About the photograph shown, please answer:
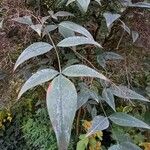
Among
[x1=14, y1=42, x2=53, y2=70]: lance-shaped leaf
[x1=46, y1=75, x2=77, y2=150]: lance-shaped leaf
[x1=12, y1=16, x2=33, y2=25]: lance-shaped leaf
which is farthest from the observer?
[x1=12, y1=16, x2=33, y2=25]: lance-shaped leaf

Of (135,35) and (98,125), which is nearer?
(98,125)

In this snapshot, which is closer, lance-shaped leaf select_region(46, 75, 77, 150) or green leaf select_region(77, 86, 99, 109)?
lance-shaped leaf select_region(46, 75, 77, 150)

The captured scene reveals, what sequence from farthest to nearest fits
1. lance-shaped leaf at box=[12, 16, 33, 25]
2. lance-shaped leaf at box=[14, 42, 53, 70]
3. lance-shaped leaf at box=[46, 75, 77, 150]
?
lance-shaped leaf at box=[12, 16, 33, 25] → lance-shaped leaf at box=[14, 42, 53, 70] → lance-shaped leaf at box=[46, 75, 77, 150]

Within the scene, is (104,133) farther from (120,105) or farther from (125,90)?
(125,90)

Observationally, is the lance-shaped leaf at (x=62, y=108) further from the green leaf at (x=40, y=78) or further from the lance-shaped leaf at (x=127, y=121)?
the lance-shaped leaf at (x=127, y=121)

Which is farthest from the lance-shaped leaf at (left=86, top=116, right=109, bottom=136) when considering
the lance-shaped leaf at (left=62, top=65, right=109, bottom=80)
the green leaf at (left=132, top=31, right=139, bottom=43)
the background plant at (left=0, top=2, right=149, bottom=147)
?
the green leaf at (left=132, top=31, right=139, bottom=43)

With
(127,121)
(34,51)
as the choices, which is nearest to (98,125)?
(127,121)

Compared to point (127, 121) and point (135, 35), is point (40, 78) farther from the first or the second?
point (135, 35)

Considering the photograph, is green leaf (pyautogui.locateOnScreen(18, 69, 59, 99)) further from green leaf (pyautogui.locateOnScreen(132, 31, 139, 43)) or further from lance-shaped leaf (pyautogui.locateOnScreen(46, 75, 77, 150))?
green leaf (pyautogui.locateOnScreen(132, 31, 139, 43))

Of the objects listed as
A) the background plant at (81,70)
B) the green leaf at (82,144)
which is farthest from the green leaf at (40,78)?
the green leaf at (82,144)
